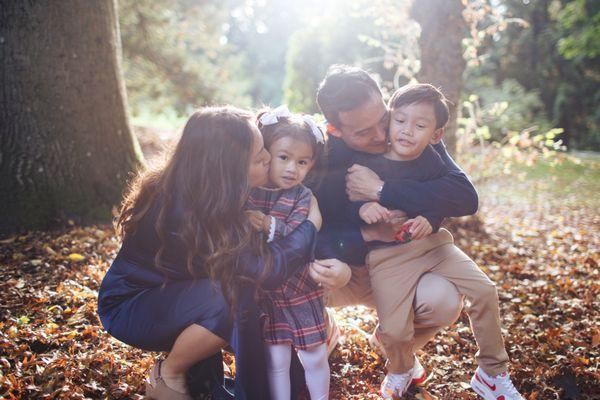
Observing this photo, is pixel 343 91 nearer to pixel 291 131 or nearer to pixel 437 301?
pixel 291 131

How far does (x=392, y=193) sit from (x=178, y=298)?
3.75 ft

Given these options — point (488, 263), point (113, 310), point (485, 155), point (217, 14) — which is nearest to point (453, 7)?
point (485, 155)

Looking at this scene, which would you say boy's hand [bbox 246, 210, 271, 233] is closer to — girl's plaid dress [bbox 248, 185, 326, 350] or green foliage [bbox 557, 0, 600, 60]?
girl's plaid dress [bbox 248, 185, 326, 350]

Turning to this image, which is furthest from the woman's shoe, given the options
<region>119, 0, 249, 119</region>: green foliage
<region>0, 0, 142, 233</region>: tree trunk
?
<region>119, 0, 249, 119</region>: green foliage

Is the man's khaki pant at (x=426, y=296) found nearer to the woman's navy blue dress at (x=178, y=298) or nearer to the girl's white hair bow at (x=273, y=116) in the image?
the woman's navy blue dress at (x=178, y=298)

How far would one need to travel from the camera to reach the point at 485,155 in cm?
711

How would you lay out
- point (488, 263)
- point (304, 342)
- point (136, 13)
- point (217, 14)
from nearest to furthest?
point (304, 342)
point (488, 263)
point (136, 13)
point (217, 14)

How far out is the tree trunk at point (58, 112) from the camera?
13.3ft

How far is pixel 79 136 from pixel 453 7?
4.11 metres

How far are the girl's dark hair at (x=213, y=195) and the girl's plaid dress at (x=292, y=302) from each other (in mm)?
194

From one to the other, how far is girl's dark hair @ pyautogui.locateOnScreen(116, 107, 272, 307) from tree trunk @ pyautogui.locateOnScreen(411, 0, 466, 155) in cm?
405

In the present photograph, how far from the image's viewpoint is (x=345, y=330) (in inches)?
130

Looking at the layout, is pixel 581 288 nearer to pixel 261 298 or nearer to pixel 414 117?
pixel 414 117

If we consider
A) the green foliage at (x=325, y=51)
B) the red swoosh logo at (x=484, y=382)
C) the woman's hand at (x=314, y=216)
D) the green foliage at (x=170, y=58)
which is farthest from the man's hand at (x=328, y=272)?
the green foliage at (x=325, y=51)
